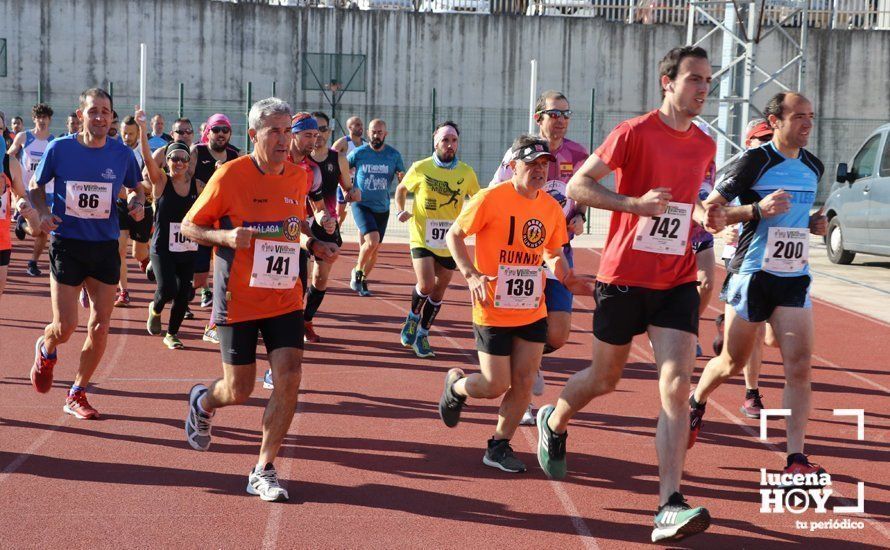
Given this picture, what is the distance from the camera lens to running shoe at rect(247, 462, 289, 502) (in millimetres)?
5543

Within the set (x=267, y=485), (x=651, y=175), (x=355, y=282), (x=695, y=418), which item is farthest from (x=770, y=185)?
(x=355, y=282)

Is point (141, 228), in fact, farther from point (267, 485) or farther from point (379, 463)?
point (267, 485)

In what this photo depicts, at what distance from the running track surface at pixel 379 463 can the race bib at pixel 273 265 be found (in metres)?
1.09

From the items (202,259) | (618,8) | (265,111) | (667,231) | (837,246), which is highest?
(618,8)

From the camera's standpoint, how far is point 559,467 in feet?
19.3

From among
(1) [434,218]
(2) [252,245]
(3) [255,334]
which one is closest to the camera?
(2) [252,245]

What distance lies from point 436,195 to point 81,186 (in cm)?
345

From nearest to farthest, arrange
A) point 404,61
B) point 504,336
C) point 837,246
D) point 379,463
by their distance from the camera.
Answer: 1. point 504,336
2. point 379,463
3. point 837,246
4. point 404,61

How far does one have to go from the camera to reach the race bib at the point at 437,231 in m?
9.45

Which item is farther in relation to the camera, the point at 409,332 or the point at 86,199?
the point at 409,332

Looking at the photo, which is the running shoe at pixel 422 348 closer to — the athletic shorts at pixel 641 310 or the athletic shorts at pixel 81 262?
the athletic shorts at pixel 81 262

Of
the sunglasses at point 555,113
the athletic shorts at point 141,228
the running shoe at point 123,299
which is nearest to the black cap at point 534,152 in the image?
the sunglasses at point 555,113

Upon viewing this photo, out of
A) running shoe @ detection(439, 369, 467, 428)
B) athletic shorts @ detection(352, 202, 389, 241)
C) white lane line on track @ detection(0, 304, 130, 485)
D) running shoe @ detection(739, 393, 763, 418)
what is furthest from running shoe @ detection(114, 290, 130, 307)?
running shoe @ detection(739, 393, 763, 418)

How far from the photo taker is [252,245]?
566 centimetres
